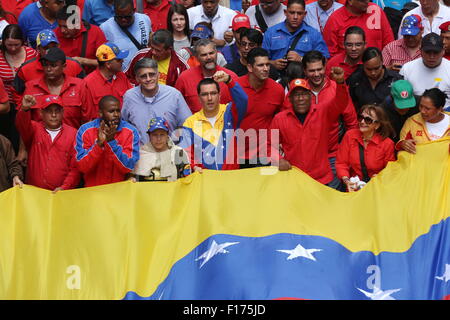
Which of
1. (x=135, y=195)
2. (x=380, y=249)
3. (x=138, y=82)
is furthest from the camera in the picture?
(x=138, y=82)

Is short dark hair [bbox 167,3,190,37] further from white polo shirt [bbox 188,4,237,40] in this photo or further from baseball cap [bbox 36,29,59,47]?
baseball cap [bbox 36,29,59,47]

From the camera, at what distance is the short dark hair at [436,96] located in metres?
11.6

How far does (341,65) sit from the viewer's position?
43.6ft

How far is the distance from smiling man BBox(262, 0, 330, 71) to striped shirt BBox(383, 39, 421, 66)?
80cm

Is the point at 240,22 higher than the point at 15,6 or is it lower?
lower

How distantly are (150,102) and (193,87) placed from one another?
71 cm

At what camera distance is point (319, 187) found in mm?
11062

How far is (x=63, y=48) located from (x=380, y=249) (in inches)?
222

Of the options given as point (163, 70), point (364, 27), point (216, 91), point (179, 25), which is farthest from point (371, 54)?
point (179, 25)

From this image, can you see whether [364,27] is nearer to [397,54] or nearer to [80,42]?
[397,54]

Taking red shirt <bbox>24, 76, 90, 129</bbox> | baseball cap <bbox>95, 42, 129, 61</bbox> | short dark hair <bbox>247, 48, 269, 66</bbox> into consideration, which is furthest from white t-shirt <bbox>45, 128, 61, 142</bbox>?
short dark hair <bbox>247, 48, 269, 66</bbox>

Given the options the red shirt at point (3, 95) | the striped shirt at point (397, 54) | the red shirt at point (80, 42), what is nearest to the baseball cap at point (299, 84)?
the striped shirt at point (397, 54)
